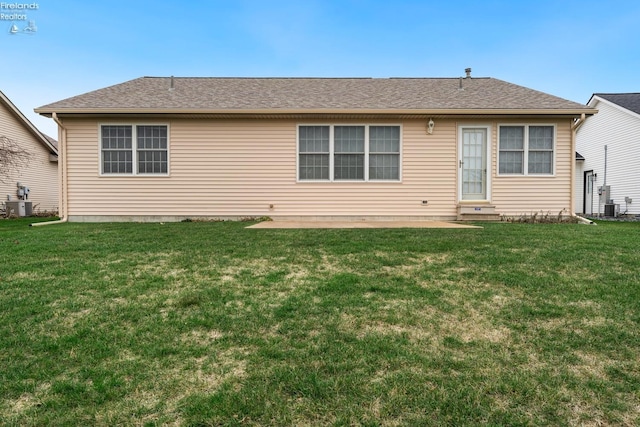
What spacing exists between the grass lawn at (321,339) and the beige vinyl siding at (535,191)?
531cm

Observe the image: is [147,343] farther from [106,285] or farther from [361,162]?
[361,162]

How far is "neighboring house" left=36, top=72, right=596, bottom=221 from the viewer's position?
32.4 feet

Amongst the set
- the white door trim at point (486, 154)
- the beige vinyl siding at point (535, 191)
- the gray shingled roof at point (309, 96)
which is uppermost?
the gray shingled roof at point (309, 96)

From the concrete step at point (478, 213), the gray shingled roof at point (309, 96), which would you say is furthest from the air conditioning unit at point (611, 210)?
the concrete step at point (478, 213)

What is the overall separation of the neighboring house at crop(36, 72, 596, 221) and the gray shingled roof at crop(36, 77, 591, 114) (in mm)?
145

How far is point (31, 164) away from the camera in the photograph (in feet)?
55.9

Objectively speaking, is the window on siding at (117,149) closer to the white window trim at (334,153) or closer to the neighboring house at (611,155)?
the white window trim at (334,153)

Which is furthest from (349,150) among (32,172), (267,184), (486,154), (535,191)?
(32,172)

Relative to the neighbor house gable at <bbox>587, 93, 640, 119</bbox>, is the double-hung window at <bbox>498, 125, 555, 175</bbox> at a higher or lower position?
lower

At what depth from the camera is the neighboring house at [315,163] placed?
987 cm

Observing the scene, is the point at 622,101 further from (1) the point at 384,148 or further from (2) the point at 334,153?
(2) the point at 334,153

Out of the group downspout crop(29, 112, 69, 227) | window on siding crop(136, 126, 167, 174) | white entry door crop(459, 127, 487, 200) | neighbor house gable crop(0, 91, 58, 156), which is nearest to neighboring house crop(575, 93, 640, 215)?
white entry door crop(459, 127, 487, 200)

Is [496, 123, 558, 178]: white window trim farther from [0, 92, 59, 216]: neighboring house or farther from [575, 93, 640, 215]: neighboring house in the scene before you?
[0, 92, 59, 216]: neighboring house

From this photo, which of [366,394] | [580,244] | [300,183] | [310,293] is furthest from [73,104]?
[580,244]
